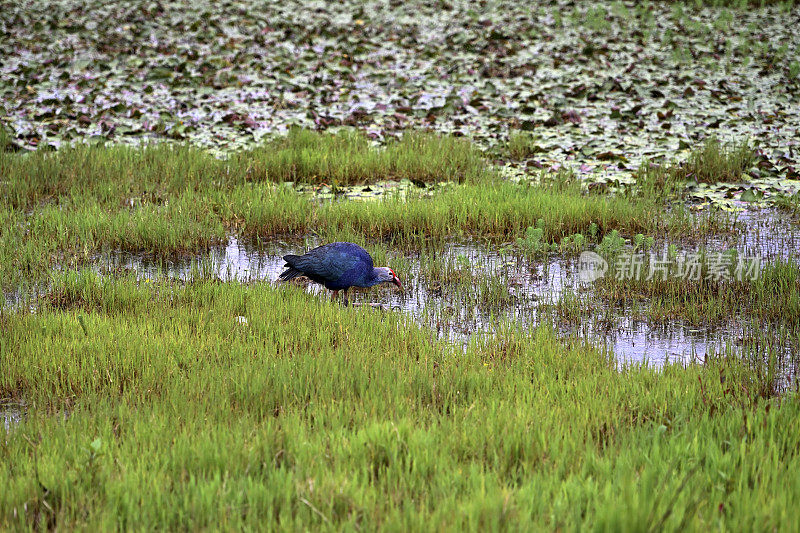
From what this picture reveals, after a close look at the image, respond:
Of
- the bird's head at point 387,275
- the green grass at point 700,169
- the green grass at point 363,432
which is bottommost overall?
the green grass at point 363,432

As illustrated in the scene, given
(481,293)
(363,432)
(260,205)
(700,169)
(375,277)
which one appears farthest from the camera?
(700,169)

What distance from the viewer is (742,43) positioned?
42.5 feet

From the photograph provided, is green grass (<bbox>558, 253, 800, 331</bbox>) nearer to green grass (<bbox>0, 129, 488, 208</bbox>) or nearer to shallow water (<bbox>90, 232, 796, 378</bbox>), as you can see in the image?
shallow water (<bbox>90, 232, 796, 378</bbox>)

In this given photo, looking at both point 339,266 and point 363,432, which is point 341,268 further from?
point 363,432

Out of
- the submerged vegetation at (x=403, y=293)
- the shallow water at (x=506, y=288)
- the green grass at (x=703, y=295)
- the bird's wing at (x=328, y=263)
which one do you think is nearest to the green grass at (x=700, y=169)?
the submerged vegetation at (x=403, y=293)

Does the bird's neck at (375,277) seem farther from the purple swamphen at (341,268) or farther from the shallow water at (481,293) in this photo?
the shallow water at (481,293)

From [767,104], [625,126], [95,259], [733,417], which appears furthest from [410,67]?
[733,417]

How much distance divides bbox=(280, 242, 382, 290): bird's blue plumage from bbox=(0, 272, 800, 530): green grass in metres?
0.55

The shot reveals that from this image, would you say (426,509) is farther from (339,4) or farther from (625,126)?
(339,4)

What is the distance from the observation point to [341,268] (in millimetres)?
5203

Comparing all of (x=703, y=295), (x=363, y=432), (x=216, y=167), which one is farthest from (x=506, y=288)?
(x=216, y=167)

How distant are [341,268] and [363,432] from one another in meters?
2.06

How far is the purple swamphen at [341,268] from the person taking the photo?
5.21m

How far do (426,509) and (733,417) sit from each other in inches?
57.2
